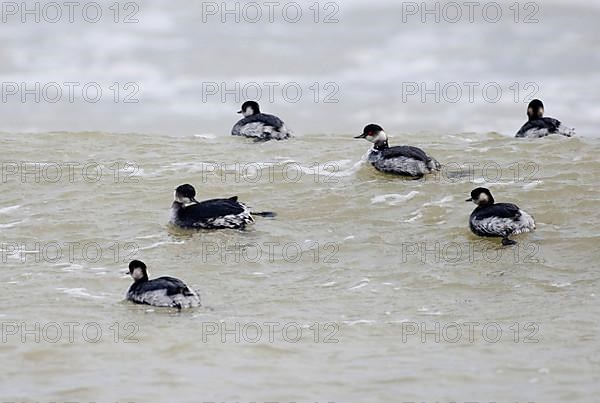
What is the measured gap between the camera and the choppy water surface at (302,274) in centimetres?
1069

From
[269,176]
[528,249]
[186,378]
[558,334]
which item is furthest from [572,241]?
[186,378]

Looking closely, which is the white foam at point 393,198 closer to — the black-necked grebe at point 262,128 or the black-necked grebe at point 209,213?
the black-necked grebe at point 209,213

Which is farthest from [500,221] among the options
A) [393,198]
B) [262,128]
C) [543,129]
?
[262,128]

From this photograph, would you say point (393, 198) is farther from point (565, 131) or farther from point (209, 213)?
point (565, 131)

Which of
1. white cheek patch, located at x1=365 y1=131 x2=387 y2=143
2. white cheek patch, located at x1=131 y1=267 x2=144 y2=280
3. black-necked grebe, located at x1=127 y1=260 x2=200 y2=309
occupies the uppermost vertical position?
white cheek patch, located at x1=365 y1=131 x2=387 y2=143

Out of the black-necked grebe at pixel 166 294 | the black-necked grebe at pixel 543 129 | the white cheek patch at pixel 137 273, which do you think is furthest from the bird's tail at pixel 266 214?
the black-necked grebe at pixel 543 129

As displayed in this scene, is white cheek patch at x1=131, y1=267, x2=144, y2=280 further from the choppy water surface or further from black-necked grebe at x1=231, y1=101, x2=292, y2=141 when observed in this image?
black-necked grebe at x1=231, y1=101, x2=292, y2=141

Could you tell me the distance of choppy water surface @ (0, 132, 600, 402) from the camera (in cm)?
1069

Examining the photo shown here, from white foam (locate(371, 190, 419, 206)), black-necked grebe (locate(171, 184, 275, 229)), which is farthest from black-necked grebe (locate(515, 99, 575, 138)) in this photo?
black-necked grebe (locate(171, 184, 275, 229))

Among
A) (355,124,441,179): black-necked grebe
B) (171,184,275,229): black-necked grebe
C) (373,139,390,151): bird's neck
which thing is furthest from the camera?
(373,139,390,151): bird's neck

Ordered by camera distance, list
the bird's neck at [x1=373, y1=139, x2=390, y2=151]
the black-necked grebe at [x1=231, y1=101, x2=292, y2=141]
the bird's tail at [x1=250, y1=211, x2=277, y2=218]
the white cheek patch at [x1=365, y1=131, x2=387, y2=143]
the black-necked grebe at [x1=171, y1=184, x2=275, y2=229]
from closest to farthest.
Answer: the black-necked grebe at [x1=171, y1=184, x2=275, y2=229]
the bird's tail at [x1=250, y1=211, x2=277, y2=218]
the bird's neck at [x1=373, y1=139, x2=390, y2=151]
the white cheek patch at [x1=365, y1=131, x2=387, y2=143]
the black-necked grebe at [x1=231, y1=101, x2=292, y2=141]

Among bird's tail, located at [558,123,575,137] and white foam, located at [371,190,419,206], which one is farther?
bird's tail, located at [558,123,575,137]

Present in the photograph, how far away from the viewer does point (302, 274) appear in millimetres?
14492

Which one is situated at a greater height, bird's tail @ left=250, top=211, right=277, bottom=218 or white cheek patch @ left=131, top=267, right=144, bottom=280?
bird's tail @ left=250, top=211, right=277, bottom=218
